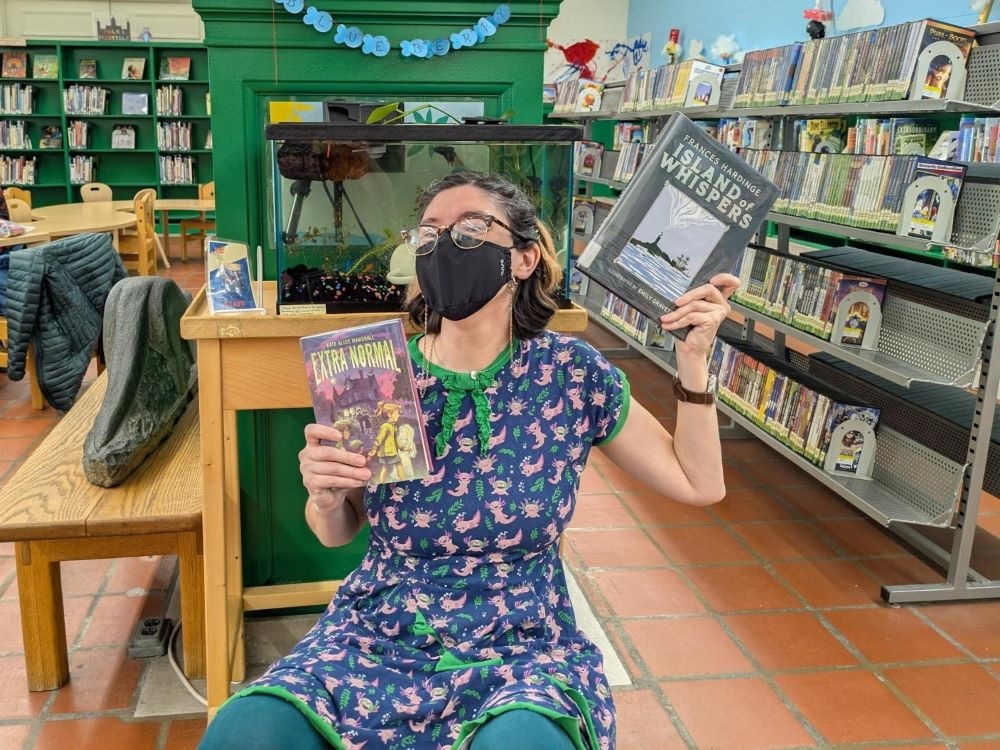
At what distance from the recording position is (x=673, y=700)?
2330 millimetres

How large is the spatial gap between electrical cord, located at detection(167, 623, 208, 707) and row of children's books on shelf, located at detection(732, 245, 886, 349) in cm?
252

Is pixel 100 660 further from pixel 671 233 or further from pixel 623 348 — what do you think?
pixel 623 348

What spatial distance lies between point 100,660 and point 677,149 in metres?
2.01

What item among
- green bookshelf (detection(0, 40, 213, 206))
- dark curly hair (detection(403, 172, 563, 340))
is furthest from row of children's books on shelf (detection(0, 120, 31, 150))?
dark curly hair (detection(403, 172, 563, 340))

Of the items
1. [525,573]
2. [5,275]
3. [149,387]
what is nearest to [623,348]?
[5,275]

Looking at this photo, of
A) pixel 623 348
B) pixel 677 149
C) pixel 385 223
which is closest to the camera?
pixel 677 149

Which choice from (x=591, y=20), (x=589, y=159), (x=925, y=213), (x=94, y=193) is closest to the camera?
(x=925, y=213)

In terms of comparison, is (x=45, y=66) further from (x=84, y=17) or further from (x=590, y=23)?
(x=590, y=23)

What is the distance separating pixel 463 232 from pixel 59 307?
3.25m

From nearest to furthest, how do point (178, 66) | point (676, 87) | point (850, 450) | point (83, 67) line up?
point (850, 450)
point (676, 87)
point (83, 67)
point (178, 66)

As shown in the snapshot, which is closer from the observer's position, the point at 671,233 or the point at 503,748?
the point at 503,748

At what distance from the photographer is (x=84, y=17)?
10.8 meters

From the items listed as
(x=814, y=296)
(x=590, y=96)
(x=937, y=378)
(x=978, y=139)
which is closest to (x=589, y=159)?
(x=590, y=96)

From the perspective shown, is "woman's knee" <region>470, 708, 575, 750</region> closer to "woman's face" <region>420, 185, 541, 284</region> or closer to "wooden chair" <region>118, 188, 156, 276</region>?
"woman's face" <region>420, 185, 541, 284</region>
